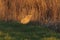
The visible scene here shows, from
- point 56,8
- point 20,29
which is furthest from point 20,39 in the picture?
point 56,8

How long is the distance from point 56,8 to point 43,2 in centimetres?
76

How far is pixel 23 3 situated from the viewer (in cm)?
1575

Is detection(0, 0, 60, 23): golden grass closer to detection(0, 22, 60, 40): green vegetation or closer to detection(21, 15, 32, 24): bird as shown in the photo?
detection(21, 15, 32, 24): bird

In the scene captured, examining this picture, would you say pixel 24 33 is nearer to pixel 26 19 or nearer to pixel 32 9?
pixel 26 19

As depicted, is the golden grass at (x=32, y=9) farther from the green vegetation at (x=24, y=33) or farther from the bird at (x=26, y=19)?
the green vegetation at (x=24, y=33)

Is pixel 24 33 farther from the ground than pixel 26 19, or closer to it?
closer to it

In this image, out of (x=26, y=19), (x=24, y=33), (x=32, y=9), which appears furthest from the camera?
(x=32, y=9)

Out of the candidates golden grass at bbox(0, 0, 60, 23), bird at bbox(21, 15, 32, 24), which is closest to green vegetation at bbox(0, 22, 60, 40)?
bird at bbox(21, 15, 32, 24)

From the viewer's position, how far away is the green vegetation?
1039cm

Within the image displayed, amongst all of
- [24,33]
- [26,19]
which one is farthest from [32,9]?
[24,33]

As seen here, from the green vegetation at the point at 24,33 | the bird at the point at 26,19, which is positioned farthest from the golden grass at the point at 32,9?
the green vegetation at the point at 24,33

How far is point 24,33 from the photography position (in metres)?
11.3

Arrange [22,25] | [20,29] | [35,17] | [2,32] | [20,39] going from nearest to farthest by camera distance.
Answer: [20,39] < [2,32] < [20,29] < [22,25] < [35,17]

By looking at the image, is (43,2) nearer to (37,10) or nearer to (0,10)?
(37,10)
